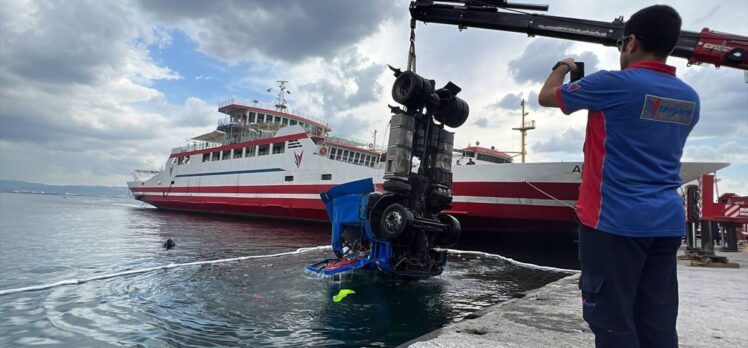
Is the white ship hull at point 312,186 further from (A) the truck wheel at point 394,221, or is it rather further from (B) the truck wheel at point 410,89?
(A) the truck wheel at point 394,221

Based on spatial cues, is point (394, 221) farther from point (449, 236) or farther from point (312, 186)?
point (312, 186)

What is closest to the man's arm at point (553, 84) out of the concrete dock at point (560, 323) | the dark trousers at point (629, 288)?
the dark trousers at point (629, 288)

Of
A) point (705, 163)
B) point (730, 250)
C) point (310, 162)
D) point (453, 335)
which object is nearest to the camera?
point (453, 335)

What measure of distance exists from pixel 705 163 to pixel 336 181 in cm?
1512

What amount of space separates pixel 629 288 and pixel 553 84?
960mm

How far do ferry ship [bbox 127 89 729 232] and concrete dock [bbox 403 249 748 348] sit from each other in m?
7.83

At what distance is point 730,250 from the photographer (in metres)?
13.4

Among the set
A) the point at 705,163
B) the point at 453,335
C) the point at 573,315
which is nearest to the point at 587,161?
the point at 453,335

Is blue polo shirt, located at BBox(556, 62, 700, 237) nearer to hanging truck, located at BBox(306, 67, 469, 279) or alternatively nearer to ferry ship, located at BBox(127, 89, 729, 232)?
hanging truck, located at BBox(306, 67, 469, 279)

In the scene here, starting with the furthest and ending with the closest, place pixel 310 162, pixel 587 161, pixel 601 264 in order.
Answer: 1. pixel 310 162
2. pixel 587 161
3. pixel 601 264

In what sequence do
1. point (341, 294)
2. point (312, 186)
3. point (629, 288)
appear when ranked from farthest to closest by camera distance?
point (312, 186)
point (341, 294)
point (629, 288)

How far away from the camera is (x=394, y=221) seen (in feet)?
21.2

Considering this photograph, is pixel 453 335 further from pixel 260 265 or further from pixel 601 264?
pixel 260 265

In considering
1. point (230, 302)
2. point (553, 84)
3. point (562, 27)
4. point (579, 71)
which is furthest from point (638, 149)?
point (562, 27)
